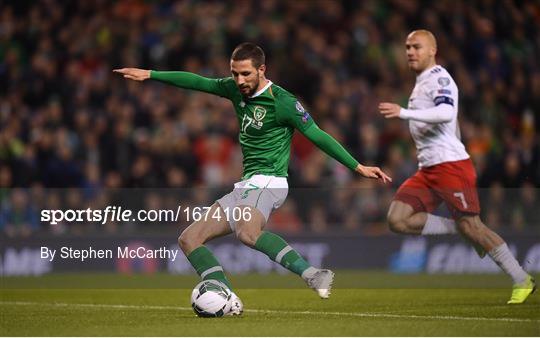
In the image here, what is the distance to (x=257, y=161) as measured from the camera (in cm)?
992

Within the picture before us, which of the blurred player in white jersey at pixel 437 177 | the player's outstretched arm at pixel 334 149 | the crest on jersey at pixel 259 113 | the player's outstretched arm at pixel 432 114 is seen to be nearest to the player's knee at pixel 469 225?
the blurred player in white jersey at pixel 437 177

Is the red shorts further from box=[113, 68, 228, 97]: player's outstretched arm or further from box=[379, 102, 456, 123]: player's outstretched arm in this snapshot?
box=[113, 68, 228, 97]: player's outstretched arm

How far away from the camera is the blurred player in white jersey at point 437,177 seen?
10.9 meters

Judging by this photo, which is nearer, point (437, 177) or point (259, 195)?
point (259, 195)

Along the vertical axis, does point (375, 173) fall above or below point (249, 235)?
above

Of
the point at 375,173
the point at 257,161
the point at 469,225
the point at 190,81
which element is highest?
the point at 190,81

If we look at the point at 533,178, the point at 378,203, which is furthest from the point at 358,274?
the point at 533,178

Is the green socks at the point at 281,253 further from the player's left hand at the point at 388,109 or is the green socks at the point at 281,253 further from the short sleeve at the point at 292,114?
the player's left hand at the point at 388,109

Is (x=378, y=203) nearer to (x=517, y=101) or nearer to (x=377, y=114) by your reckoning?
(x=377, y=114)

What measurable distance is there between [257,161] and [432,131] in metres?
2.10

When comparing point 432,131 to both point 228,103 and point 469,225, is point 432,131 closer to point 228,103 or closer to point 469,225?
point 469,225

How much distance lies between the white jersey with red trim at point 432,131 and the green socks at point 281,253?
2233mm

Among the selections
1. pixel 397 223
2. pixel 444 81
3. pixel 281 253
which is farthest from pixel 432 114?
pixel 281 253

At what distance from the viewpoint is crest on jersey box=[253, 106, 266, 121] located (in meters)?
9.84
